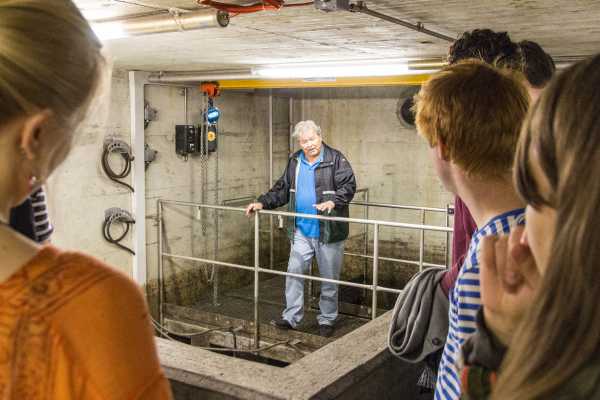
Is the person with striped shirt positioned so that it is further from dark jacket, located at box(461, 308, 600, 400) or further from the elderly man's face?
the elderly man's face

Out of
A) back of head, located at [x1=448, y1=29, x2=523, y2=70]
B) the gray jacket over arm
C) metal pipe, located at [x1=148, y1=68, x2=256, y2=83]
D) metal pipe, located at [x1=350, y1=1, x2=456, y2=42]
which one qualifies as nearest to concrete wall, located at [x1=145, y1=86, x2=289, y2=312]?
metal pipe, located at [x1=148, y1=68, x2=256, y2=83]

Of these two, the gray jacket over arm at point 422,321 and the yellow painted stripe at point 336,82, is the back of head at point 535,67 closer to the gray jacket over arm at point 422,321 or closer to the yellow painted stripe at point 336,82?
the gray jacket over arm at point 422,321

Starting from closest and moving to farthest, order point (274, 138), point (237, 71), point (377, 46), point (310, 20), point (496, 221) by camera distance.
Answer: point (496, 221) → point (310, 20) → point (377, 46) → point (237, 71) → point (274, 138)

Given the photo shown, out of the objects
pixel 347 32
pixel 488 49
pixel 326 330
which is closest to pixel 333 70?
pixel 347 32

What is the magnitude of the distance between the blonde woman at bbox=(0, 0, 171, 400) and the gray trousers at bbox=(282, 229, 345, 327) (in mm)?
4457

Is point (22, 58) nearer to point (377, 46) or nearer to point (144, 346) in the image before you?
point (144, 346)

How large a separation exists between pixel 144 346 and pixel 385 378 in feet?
5.60

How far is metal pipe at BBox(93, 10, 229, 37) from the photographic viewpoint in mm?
2668

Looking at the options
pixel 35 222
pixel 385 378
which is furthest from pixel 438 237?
pixel 35 222

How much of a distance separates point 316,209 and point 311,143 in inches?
22.9

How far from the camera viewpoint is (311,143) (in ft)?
16.8

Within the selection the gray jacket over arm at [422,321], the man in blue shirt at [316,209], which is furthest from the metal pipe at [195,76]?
the gray jacket over arm at [422,321]

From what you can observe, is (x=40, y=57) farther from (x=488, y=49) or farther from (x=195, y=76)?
(x=195, y=76)

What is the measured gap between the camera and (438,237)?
6992 millimetres
